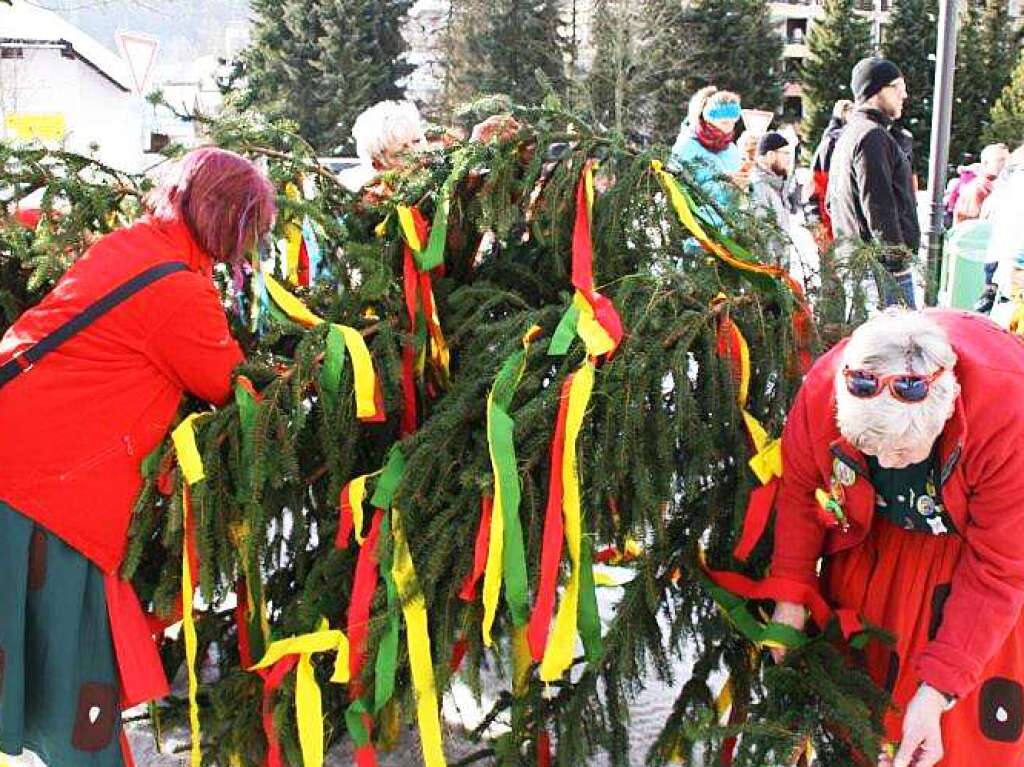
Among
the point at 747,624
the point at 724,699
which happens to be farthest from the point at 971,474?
the point at 724,699

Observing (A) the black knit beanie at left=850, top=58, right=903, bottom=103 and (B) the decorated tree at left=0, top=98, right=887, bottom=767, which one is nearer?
(B) the decorated tree at left=0, top=98, right=887, bottom=767

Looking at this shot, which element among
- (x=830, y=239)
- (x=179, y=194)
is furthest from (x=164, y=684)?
(x=830, y=239)

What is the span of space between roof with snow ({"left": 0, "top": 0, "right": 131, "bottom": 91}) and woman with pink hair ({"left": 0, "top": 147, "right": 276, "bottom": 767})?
16922 millimetres

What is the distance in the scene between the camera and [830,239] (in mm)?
2938

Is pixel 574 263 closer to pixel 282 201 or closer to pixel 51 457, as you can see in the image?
pixel 282 201

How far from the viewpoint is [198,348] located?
2.45m

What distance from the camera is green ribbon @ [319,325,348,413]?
2.55 meters

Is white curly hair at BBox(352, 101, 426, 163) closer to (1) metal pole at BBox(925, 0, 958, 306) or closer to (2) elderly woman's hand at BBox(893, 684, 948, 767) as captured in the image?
(2) elderly woman's hand at BBox(893, 684, 948, 767)

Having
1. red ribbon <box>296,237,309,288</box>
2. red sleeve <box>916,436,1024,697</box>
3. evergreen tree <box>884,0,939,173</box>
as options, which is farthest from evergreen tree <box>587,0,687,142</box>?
red sleeve <box>916,436,1024,697</box>

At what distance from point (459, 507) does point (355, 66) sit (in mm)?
28867

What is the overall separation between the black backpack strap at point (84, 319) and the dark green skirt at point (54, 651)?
0.32m

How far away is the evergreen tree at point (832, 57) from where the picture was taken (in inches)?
1192

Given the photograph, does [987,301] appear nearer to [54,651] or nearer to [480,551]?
[480,551]

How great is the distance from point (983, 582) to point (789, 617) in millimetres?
435
